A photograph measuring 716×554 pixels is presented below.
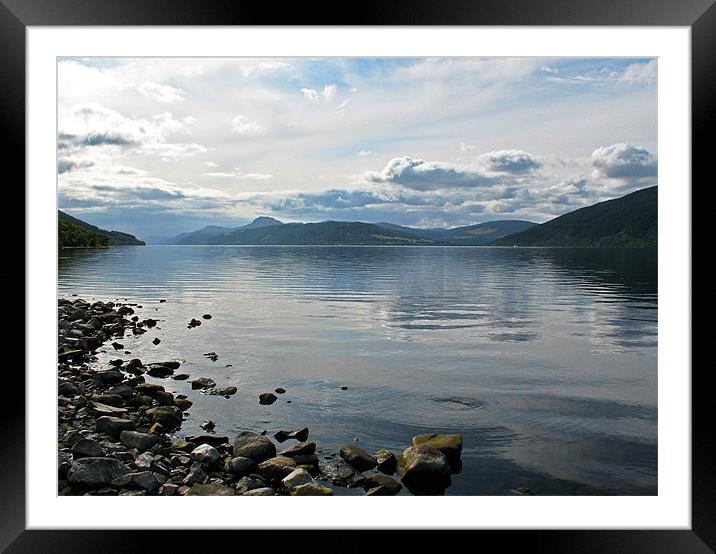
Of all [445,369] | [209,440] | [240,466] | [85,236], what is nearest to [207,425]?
[209,440]

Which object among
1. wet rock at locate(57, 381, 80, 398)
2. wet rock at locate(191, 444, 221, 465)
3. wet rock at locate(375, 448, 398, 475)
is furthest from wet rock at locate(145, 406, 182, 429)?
wet rock at locate(375, 448, 398, 475)

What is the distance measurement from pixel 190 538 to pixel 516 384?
6.77 meters

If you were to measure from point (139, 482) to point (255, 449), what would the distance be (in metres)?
0.88

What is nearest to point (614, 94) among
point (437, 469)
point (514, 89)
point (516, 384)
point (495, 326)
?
point (514, 89)

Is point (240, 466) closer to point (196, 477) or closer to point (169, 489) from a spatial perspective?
point (196, 477)

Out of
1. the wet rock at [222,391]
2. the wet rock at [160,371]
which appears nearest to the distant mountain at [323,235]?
the wet rock at [160,371]

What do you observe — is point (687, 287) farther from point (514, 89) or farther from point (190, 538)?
point (514, 89)

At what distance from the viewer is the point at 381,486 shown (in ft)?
14.1

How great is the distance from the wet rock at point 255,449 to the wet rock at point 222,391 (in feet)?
8.01

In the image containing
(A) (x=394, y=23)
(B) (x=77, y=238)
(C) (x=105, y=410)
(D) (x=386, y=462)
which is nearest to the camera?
(A) (x=394, y=23)

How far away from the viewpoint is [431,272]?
106 feet

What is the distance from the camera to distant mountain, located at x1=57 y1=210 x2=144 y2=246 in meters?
48.8

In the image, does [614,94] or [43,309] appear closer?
[43,309]

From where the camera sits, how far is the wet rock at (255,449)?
14.7ft
